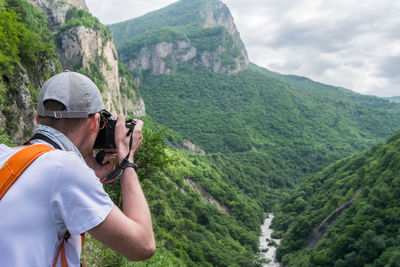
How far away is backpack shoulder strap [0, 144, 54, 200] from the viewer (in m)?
1.26

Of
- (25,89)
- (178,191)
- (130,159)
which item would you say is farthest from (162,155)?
(178,191)

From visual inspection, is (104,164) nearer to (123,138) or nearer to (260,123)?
(123,138)

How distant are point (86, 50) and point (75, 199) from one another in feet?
237

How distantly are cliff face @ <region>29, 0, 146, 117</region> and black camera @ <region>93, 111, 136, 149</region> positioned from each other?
53640mm

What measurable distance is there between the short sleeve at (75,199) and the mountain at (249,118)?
90.4 metres

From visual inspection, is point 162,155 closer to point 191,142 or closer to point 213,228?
point 213,228

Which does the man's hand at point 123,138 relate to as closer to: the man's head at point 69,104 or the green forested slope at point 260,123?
the man's head at point 69,104

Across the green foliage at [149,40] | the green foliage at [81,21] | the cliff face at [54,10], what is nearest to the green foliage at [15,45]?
the green foliage at [81,21]

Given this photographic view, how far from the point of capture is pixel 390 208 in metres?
40.3

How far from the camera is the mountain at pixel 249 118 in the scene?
113894 mm

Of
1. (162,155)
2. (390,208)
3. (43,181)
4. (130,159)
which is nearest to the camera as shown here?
(43,181)

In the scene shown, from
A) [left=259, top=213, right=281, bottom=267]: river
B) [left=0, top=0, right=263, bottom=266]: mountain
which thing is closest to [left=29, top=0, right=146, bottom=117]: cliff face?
[left=0, top=0, right=263, bottom=266]: mountain

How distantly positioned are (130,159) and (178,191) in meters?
51.4

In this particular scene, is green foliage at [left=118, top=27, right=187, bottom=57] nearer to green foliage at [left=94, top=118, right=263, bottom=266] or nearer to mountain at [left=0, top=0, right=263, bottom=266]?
mountain at [left=0, top=0, right=263, bottom=266]
